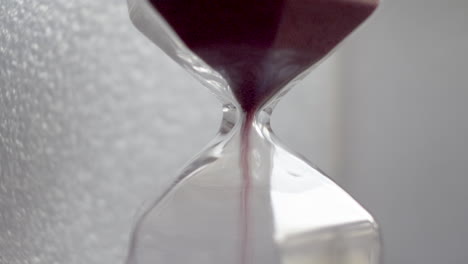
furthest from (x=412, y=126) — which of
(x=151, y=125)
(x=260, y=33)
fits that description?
(x=260, y=33)

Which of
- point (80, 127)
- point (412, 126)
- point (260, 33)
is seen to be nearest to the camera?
point (260, 33)

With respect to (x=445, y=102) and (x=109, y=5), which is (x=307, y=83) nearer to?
(x=445, y=102)

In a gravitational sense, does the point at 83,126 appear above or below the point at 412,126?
above

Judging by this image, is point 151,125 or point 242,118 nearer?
point 242,118

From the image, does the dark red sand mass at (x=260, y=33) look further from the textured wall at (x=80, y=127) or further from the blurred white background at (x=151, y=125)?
the textured wall at (x=80, y=127)

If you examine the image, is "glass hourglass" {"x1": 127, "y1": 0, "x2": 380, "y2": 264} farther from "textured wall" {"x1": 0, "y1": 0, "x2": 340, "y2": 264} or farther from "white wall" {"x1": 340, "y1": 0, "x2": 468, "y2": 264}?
"white wall" {"x1": 340, "y1": 0, "x2": 468, "y2": 264}

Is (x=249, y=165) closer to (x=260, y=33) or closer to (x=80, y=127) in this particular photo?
(x=260, y=33)

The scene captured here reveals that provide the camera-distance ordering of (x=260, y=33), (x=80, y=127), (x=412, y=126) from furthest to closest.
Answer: (x=412, y=126) → (x=80, y=127) → (x=260, y=33)

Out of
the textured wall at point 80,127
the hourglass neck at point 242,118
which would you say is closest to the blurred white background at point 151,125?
the textured wall at point 80,127
